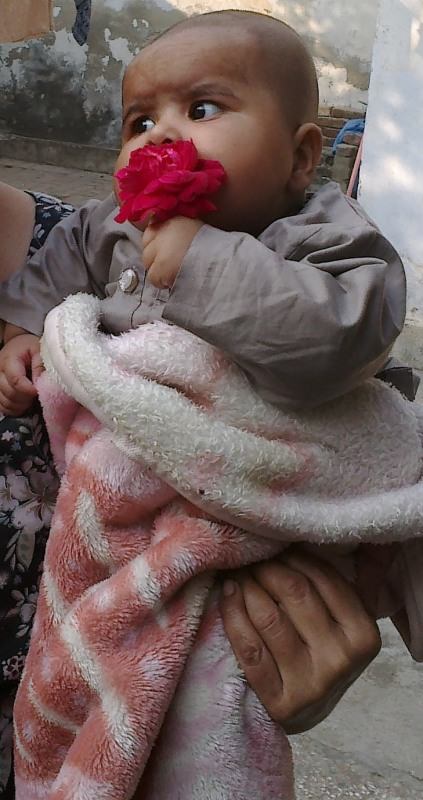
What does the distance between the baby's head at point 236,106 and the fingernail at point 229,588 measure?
410 mm

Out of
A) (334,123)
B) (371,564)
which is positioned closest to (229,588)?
(371,564)

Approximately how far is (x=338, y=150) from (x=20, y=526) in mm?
6126

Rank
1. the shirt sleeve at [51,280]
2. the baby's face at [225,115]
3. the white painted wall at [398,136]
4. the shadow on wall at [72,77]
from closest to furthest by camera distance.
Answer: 1. the baby's face at [225,115]
2. the shirt sleeve at [51,280]
3. the white painted wall at [398,136]
4. the shadow on wall at [72,77]

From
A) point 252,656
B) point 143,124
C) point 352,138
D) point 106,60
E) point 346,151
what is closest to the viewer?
point 252,656

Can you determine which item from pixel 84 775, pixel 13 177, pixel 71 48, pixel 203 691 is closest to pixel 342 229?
pixel 203 691

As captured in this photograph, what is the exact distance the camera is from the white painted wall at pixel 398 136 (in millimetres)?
4121

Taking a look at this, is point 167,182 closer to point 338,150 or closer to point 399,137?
point 399,137

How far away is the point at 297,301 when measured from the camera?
98 cm

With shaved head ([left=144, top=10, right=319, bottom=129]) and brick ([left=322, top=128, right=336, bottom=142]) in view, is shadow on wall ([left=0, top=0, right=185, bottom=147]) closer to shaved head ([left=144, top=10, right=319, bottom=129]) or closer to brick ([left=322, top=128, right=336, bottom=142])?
brick ([left=322, top=128, right=336, bottom=142])

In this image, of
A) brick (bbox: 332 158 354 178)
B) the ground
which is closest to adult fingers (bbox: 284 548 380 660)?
the ground

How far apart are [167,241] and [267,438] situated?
24 cm

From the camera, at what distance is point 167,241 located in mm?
1040

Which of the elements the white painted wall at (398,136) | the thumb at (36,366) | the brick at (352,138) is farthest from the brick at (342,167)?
the thumb at (36,366)

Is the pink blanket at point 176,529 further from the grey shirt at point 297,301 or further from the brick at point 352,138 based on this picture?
the brick at point 352,138
